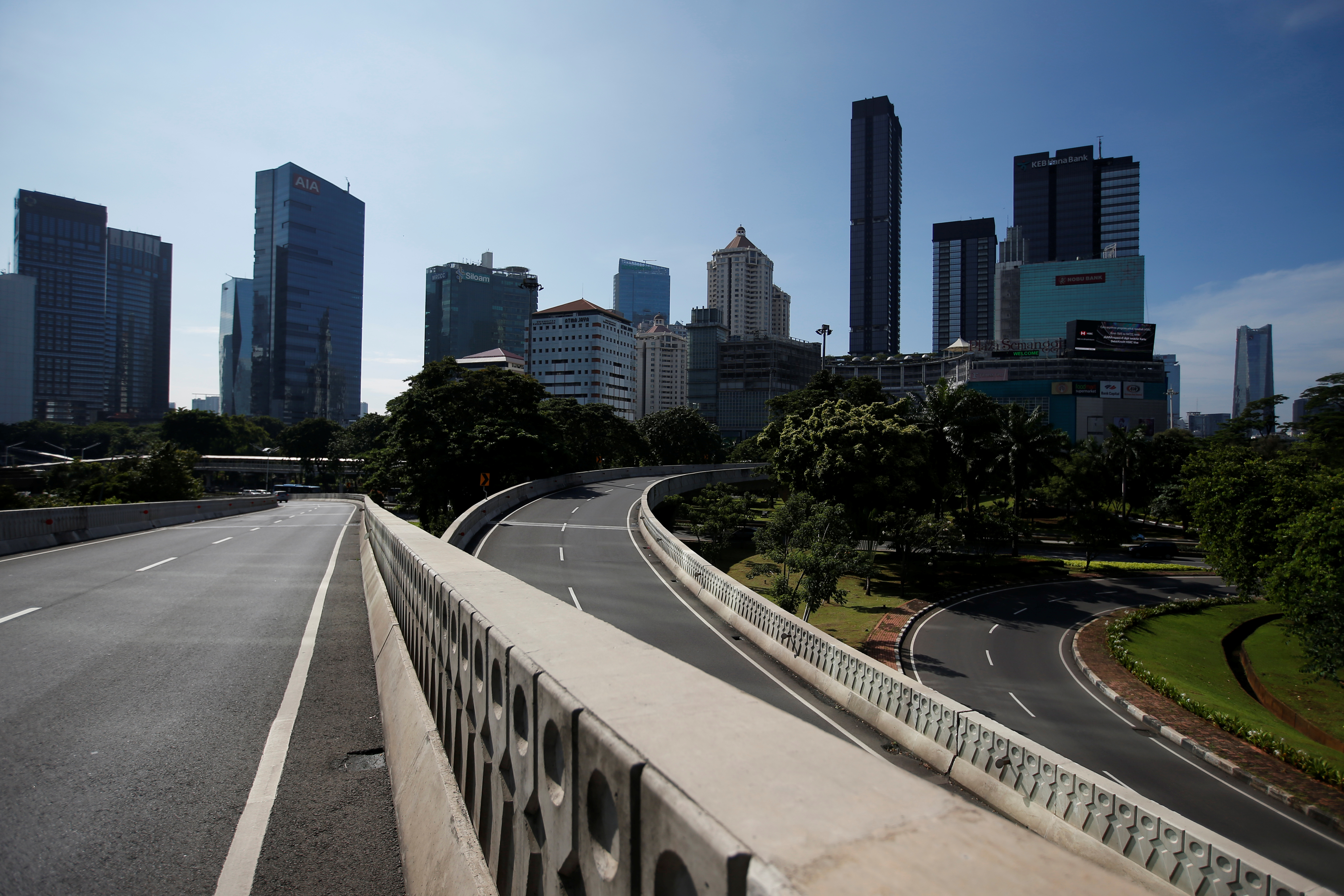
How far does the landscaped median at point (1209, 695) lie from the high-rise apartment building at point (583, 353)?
14104cm

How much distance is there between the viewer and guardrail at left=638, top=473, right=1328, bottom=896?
17.7 ft

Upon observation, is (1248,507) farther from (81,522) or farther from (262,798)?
(81,522)

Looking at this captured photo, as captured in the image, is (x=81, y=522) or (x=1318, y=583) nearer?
(x=81, y=522)

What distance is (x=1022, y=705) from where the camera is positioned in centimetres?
2327

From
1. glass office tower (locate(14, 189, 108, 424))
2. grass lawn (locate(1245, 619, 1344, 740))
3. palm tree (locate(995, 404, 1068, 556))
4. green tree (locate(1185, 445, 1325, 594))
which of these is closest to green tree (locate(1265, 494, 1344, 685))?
grass lawn (locate(1245, 619, 1344, 740))

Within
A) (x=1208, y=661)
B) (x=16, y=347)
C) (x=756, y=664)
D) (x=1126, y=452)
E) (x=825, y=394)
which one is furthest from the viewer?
(x=16, y=347)

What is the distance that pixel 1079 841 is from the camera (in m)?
6.87

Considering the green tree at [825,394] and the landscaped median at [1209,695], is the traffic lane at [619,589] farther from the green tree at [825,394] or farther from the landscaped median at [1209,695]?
the green tree at [825,394]

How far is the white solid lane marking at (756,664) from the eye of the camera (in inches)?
385

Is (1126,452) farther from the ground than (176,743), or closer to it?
farther from the ground

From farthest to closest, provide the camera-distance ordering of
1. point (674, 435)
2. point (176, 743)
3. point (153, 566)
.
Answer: point (674, 435), point (153, 566), point (176, 743)

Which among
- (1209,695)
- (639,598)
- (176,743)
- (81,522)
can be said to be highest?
(81,522)

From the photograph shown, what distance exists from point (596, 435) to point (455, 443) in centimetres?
3488

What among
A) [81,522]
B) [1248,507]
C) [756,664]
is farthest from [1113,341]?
[81,522]
